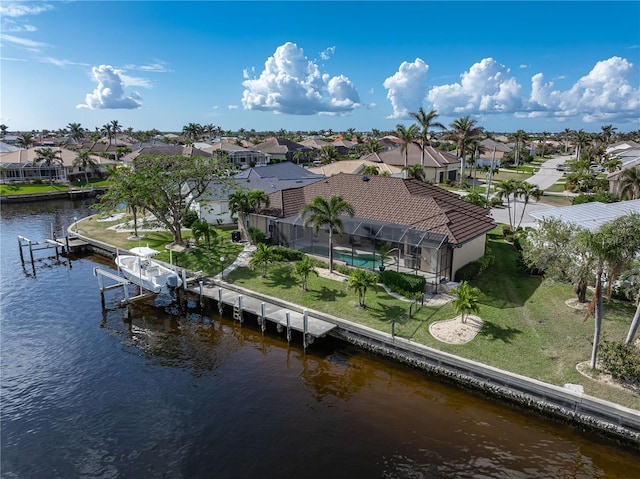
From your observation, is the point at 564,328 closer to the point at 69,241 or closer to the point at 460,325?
the point at 460,325

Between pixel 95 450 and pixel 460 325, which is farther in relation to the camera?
pixel 460 325

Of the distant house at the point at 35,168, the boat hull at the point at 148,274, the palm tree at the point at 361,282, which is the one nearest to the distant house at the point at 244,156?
the distant house at the point at 35,168

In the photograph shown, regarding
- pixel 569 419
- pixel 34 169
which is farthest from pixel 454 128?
pixel 34 169

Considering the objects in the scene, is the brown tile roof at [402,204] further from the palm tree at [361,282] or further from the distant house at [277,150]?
the distant house at [277,150]

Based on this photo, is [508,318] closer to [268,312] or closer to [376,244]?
[376,244]

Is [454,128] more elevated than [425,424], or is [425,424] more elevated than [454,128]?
[454,128]

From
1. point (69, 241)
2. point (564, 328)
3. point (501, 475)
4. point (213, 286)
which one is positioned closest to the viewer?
point (501, 475)

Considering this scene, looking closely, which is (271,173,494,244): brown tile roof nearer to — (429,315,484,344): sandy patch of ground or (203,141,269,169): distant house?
(429,315,484,344): sandy patch of ground
